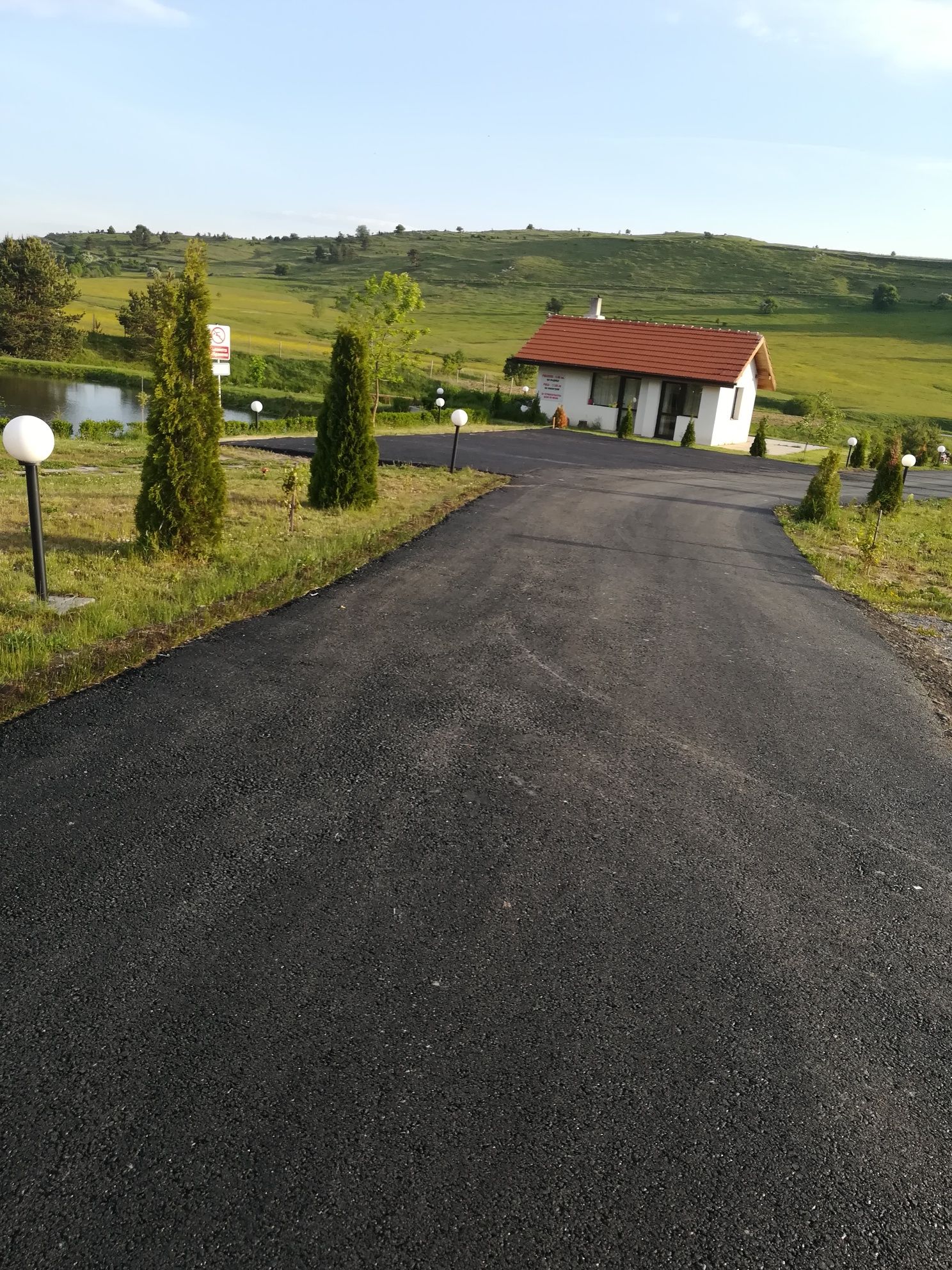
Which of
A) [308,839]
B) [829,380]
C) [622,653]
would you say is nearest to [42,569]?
[308,839]

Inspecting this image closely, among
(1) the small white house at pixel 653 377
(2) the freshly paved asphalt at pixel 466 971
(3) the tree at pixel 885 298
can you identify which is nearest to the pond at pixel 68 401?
(1) the small white house at pixel 653 377

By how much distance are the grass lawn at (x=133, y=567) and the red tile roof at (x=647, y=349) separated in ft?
66.1

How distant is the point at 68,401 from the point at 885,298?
8499cm

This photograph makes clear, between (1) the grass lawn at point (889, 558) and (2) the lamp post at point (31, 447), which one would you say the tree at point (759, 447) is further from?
(2) the lamp post at point (31, 447)

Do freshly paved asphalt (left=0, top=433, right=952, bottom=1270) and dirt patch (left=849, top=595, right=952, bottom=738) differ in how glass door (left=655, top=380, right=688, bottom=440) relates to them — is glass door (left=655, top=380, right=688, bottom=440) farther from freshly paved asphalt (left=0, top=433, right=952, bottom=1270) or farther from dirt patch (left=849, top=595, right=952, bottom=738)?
freshly paved asphalt (left=0, top=433, right=952, bottom=1270)

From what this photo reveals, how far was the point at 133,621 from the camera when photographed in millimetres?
6312

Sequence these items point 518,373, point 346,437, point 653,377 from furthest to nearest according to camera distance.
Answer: point 518,373 → point 653,377 → point 346,437

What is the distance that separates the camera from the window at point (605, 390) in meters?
33.7

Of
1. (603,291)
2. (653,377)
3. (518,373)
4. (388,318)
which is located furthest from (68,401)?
(603,291)

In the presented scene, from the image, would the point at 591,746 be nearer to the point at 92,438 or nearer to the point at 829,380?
the point at 92,438

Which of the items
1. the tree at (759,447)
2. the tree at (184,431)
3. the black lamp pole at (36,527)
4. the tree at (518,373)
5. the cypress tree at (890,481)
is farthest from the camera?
the tree at (518,373)

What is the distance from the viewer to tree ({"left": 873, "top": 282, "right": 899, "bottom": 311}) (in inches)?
3590

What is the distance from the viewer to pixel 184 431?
8008 mm

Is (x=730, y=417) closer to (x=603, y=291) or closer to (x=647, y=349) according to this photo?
(x=647, y=349)
